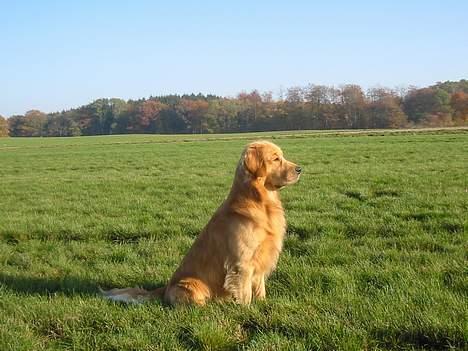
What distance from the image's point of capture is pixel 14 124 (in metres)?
127

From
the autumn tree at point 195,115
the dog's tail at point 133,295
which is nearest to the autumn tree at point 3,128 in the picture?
the autumn tree at point 195,115

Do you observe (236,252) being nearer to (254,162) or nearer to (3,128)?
(254,162)

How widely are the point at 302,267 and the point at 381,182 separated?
7309mm

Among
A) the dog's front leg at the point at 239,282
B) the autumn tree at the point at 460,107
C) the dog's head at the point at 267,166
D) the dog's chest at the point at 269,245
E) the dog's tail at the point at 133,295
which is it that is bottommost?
the dog's tail at the point at 133,295

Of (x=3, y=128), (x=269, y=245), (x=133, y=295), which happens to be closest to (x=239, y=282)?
(x=269, y=245)

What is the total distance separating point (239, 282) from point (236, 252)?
Result: 311 millimetres

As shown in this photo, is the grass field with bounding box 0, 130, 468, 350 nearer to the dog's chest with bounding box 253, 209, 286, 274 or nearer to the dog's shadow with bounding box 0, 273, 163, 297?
the dog's shadow with bounding box 0, 273, 163, 297

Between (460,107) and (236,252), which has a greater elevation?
(460,107)

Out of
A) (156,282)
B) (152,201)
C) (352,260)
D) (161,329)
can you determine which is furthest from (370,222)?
(152,201)

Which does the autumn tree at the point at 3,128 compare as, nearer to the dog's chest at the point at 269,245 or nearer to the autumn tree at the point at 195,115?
the autumn tree at the point at 195,115

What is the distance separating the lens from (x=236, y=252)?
466 centimetres

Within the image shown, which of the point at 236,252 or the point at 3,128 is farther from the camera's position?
the point at 3,128

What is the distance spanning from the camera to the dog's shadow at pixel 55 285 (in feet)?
17.2

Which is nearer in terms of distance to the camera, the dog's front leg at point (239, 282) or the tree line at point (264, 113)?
the dog's front leg at point (239, 282)
